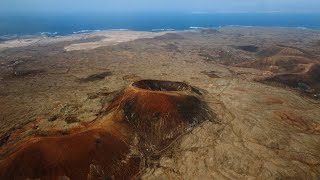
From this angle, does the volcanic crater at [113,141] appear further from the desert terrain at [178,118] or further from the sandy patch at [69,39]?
the sandy patch at [69,39]

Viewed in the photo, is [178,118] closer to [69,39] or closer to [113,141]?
[113,141]

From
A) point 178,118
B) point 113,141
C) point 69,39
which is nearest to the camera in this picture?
point 113,141

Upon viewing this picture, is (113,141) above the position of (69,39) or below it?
above

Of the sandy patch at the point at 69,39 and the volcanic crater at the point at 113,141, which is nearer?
the volcanic crater at the point at 113,141

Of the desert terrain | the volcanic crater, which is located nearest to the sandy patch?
the desert terrain

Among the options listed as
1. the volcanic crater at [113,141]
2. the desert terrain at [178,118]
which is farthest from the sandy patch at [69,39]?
the volcanic crater at [113,141]

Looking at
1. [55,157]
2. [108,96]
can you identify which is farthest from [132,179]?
[108,96]

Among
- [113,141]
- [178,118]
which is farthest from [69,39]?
[113,141]

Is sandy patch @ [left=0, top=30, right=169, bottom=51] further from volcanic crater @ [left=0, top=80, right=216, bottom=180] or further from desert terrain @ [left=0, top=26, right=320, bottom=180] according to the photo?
volcanic crater @ [left=0, top=80, right=216, bottom=180]
